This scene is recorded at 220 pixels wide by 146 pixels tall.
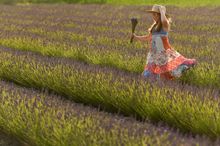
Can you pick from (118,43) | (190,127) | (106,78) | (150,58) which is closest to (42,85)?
(106,78)

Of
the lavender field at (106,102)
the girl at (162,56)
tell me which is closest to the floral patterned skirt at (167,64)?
the girl at (162,56)

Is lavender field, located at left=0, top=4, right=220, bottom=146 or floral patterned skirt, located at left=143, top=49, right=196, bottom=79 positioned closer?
lavender field, located at left=0, top=4, right=220, bottom=146

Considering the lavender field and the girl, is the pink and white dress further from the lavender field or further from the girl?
the lavender field

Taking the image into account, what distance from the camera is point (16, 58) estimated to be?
21.1 ft

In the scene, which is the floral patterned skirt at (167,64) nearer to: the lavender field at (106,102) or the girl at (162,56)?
the girl at (162,56)

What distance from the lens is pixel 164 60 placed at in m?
5.45

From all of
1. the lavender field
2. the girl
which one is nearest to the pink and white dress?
the girl

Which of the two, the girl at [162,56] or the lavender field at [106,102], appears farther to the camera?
the girl at [162,56]

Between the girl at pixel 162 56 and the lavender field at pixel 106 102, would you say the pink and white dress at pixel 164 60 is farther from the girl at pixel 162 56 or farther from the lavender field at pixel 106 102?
the lavender field at pixel 106 102

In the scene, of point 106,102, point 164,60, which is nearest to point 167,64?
point 164,60

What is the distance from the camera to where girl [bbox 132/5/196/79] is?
17.3ft

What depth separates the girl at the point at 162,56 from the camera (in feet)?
17.3

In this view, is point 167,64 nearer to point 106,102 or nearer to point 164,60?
point 164,60

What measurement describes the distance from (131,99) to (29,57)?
9.14 ft
